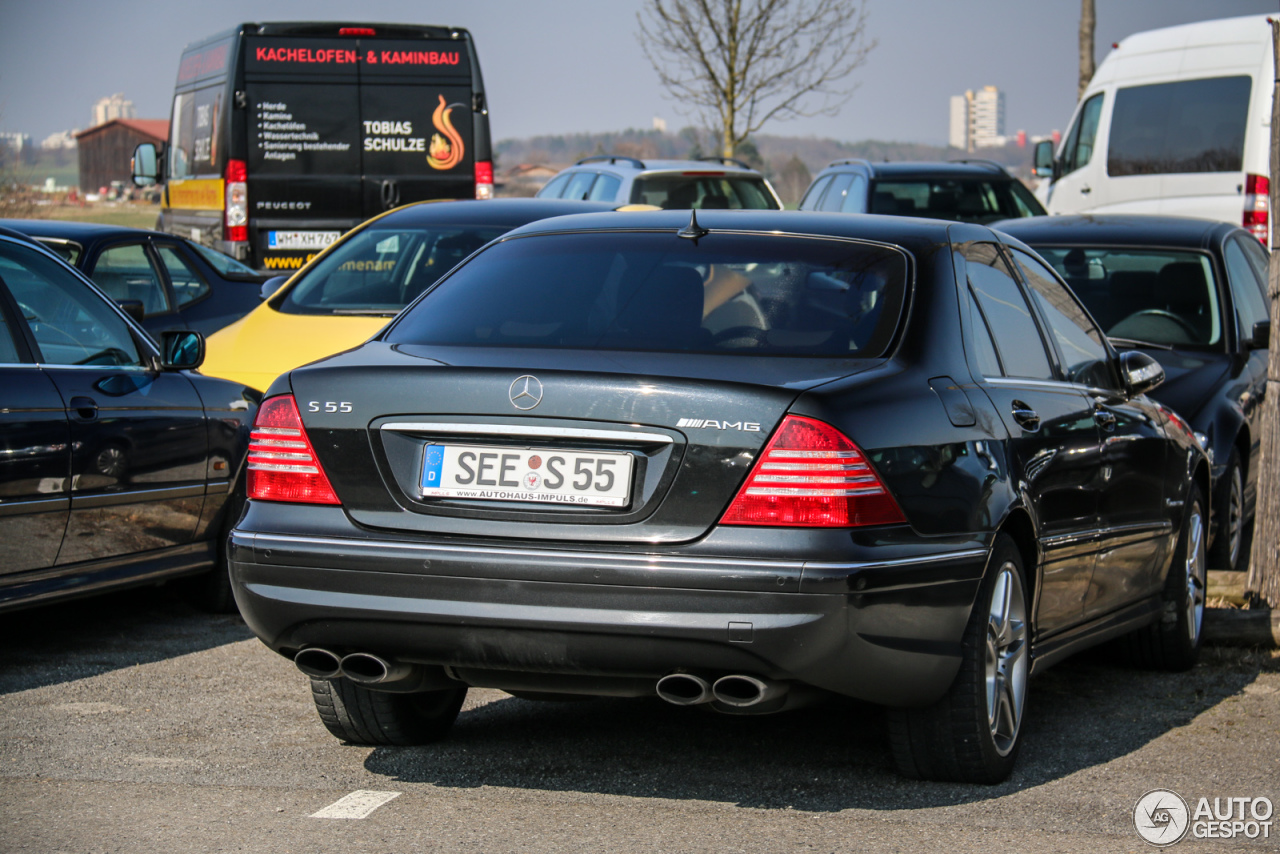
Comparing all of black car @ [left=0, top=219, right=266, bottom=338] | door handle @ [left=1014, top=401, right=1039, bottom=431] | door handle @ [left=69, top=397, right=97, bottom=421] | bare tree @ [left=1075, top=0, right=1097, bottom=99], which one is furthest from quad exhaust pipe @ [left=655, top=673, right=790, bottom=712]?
bare tree @ [left=1075, top=0, right=1097, bottom=99]

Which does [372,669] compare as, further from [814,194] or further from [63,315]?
[814,194]

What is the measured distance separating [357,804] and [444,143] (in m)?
12.5

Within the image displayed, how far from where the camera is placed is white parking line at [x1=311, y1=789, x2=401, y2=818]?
4.12 metres

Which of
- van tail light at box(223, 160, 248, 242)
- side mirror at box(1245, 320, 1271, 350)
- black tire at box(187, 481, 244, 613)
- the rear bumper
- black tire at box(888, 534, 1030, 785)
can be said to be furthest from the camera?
van tail light at box(223, 160, 248, 242)

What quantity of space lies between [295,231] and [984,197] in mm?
6640

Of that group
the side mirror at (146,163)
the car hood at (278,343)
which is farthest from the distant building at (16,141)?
the car hood at (278,343)

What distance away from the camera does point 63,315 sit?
6.28 m

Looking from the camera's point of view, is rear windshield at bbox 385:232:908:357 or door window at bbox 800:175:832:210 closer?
rear windshield at bbox 385:232:908:357

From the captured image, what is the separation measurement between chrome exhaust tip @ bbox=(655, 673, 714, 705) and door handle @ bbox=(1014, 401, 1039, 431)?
4.37 feet

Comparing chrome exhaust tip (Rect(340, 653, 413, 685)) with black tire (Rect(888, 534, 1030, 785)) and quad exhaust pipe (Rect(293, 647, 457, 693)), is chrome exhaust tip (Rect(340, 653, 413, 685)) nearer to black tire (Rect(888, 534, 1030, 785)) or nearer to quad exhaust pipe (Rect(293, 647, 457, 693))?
quad exhaust pipe (Rect(293, 647, 457, 693))

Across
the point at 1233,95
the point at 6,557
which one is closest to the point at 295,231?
the point at 1233,95

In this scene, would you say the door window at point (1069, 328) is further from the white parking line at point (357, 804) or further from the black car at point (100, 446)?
the black car at point (100, 446)

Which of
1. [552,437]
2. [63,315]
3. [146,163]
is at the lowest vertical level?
[146,163]

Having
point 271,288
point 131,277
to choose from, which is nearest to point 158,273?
point 131,277
